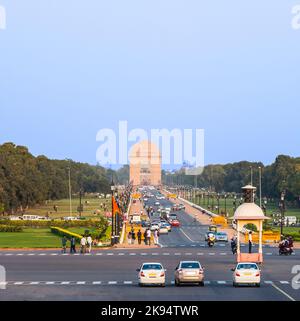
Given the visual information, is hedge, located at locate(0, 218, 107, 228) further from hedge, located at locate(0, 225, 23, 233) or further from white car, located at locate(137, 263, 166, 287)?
white car, located at locate(137, 263, 166, 287)

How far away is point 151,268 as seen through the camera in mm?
43062

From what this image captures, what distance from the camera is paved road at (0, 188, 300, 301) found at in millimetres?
38531

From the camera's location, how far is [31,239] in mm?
86875

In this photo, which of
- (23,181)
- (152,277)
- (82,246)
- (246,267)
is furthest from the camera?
(23,181)

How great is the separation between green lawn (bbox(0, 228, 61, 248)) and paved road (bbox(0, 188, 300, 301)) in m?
7.82

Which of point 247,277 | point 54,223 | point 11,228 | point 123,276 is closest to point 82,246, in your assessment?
point 123,276

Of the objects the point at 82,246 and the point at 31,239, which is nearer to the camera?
the point at 82,246

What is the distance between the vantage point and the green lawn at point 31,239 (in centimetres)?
7806

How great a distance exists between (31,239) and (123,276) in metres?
38.9

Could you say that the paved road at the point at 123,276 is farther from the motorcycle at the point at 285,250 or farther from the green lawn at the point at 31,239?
the green lawn at the point at 31,239

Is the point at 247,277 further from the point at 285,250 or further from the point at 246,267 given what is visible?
the point at 285,250
